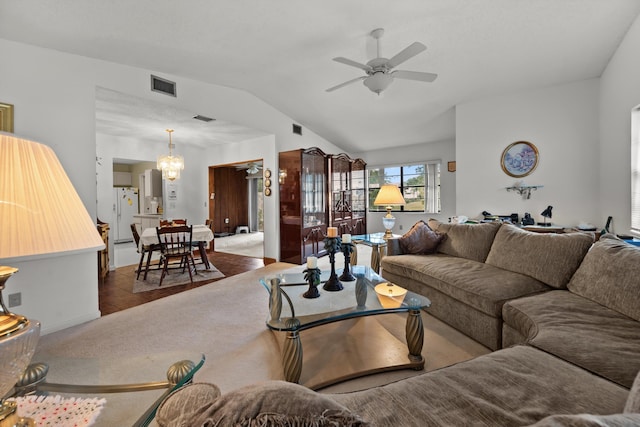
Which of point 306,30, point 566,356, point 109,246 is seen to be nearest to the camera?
point 566,356

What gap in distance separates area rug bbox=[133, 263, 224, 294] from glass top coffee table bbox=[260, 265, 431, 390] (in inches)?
84.5

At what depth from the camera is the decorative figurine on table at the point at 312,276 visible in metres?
2.13

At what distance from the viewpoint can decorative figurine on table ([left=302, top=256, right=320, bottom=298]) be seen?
7.00 feet

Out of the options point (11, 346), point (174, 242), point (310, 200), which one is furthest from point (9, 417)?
point (310, 200)

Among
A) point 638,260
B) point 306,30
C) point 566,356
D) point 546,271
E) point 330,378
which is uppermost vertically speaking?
point 306,30

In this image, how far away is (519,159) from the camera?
463 centimetres

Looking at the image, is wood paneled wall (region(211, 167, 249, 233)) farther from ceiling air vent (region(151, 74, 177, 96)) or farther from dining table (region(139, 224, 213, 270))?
ceiling air vent (region(151, 74, 177, 96))

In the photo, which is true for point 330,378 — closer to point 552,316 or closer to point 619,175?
point 552,316

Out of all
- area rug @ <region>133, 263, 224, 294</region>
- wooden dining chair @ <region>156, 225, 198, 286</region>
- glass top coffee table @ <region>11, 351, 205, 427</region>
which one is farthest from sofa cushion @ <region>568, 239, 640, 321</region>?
wooden dining chair @ <region>156, 225, 198, 286</region>

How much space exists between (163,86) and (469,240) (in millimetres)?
4100

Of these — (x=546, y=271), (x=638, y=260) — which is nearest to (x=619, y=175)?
(x=546, y=271)

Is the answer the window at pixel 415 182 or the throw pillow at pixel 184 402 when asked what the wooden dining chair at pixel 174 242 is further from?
the window at pixel 415 182

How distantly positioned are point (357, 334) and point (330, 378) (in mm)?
682

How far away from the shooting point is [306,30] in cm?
292
